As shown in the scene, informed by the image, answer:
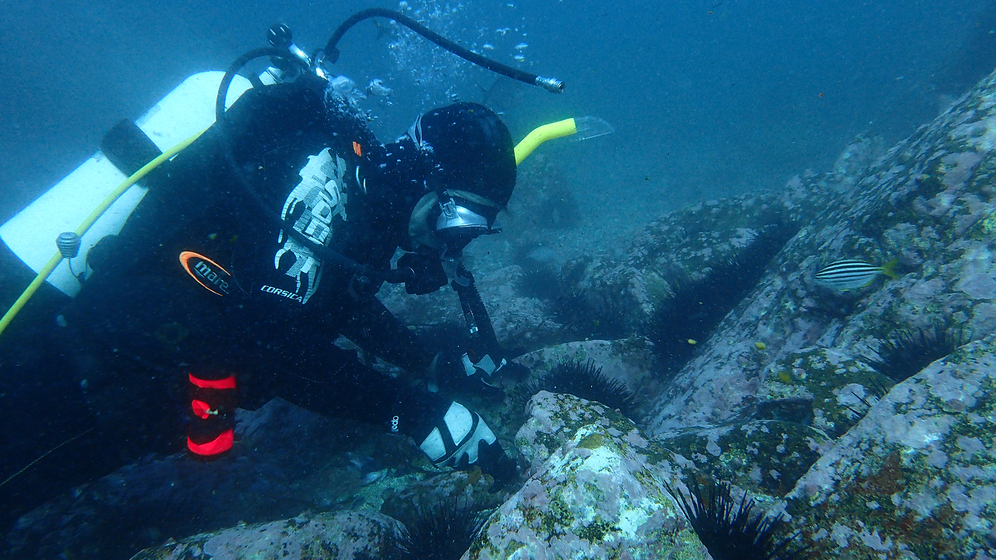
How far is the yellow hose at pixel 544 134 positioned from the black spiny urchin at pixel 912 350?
285 centimetres

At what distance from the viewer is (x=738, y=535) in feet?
Answer: 5.33

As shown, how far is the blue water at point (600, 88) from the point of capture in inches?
749

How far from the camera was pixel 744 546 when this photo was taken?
63.1 inches

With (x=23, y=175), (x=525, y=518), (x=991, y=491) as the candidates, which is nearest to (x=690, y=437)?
(x=991, y=491)

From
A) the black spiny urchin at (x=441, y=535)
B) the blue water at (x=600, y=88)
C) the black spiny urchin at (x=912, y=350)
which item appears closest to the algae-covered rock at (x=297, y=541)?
the black spiny urchin at (x=441, y=535)

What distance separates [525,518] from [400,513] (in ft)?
6.73

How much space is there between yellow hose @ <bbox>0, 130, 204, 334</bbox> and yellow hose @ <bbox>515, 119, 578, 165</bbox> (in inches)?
92.9

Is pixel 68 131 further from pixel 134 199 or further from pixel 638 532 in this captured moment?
pixel 638 532

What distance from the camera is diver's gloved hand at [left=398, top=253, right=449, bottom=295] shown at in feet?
10.3

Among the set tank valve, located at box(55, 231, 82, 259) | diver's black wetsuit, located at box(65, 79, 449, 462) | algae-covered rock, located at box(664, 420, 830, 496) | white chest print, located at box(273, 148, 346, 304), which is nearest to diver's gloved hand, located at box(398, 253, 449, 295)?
diver's black wetsuit, located at box(65, 79, 449, 462)

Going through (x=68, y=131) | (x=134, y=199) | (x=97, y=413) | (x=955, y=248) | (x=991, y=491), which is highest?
(x=68, y=131)

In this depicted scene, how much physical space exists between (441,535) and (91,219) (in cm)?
308

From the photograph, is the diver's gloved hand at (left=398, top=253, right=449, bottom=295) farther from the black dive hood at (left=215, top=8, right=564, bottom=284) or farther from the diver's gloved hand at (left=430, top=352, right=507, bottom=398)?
the diver's gloved hand at (left=430, top=352, right=507, bottom=398)

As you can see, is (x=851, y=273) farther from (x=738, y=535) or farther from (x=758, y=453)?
(x=738, y=535)
